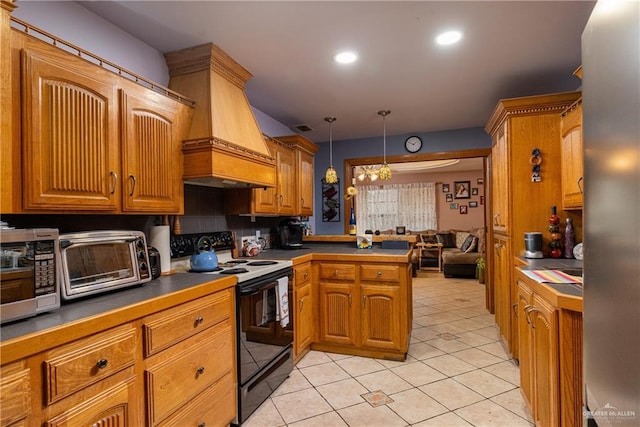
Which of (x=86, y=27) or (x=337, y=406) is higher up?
(x=86, y=27)

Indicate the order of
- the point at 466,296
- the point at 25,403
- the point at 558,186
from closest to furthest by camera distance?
the point at 25,403, the point at 558,186, the point at 466,296

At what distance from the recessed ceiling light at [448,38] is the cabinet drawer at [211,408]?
247 centimetres

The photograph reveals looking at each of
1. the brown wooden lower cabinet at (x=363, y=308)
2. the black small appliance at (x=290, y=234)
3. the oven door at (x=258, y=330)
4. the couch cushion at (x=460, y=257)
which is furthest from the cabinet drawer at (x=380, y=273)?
the couch cushion at (x=460, y=257)

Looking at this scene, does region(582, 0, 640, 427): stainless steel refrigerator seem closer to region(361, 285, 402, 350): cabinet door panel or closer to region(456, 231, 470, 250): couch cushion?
region(361, 285, 402, 350): cabinet door panel

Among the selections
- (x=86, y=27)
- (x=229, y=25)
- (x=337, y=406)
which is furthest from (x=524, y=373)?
(x=86, y=27)

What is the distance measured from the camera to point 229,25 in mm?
2010

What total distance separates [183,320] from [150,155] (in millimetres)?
933

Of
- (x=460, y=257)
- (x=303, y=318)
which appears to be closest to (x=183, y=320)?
(x=303, y=318)

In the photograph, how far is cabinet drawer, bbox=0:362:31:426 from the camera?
0.92 metres

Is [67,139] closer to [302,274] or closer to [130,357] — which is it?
[130,357]

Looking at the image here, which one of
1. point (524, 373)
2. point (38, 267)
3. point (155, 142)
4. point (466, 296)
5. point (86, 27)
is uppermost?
point (86, 27)

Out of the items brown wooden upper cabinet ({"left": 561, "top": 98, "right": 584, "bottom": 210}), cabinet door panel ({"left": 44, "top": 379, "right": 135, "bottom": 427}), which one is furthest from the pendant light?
cabinet door panel ({"left": 44, "top": 379, "right": 135, "bottom": 427})

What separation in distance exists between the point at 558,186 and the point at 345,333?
83.7 inches

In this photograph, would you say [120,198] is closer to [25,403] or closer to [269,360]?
[25,403]
